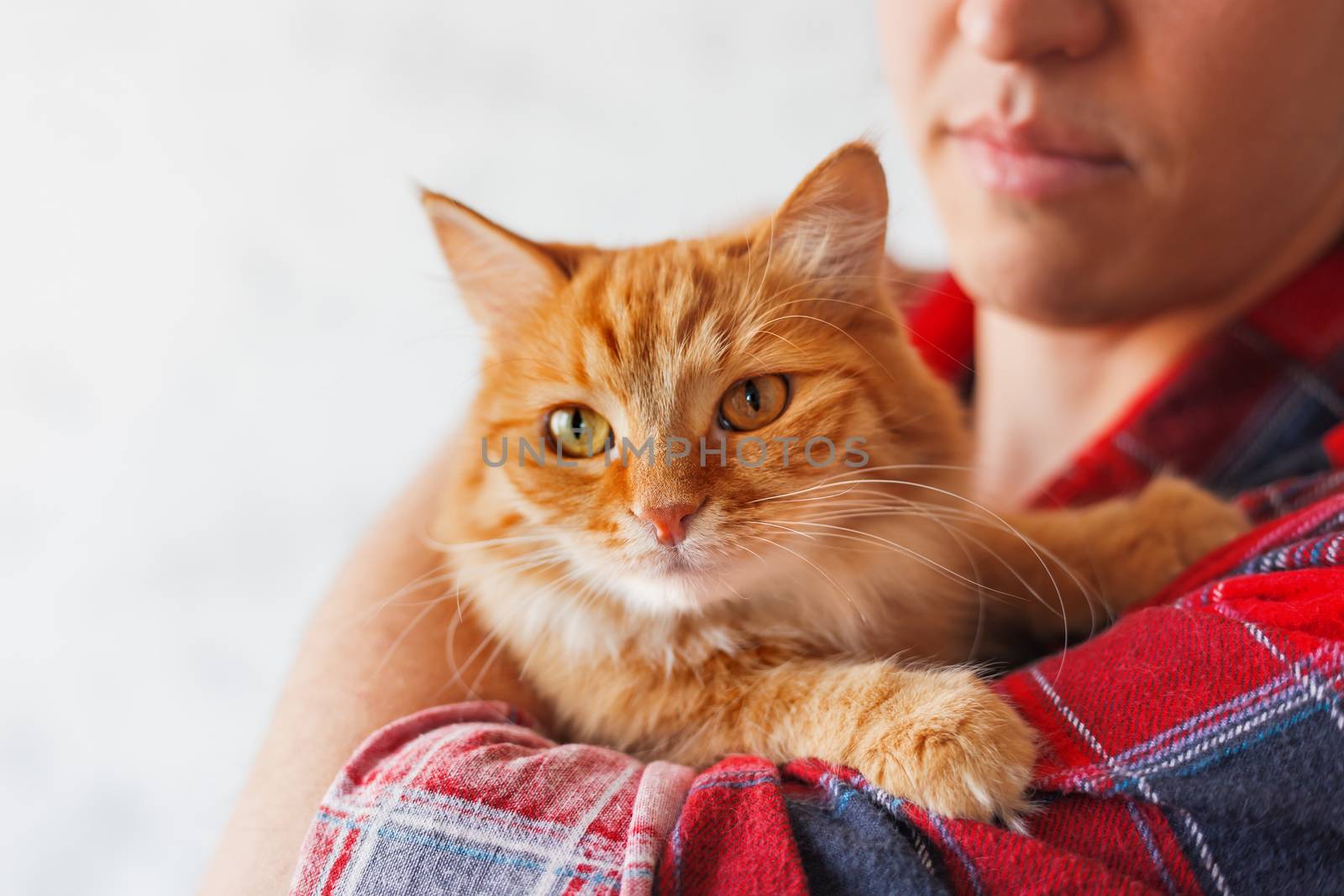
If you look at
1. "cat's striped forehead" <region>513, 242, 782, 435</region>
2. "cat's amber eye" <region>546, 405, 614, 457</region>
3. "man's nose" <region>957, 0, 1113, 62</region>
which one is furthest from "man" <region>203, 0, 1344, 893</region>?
"cat's striped forehead" <region>513, 242, 782, 435</region>

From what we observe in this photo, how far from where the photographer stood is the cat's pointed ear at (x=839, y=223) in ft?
3.90

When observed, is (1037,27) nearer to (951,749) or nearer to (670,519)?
(670,519)

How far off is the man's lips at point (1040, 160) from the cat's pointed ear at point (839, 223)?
0.96 ft

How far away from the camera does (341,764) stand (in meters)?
1.17

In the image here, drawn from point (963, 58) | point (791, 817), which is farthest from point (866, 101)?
point (791, 817)

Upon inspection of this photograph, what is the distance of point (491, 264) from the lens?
4.48ft

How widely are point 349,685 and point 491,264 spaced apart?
66 cm

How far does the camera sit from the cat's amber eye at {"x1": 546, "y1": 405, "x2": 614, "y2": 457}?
49.3 inches

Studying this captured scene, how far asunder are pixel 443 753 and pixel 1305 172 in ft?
5.19

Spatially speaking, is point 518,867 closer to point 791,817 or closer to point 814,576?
point 791,817

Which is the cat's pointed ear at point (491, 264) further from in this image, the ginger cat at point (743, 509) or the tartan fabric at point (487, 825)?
the tartan fabric at point (487, 825)

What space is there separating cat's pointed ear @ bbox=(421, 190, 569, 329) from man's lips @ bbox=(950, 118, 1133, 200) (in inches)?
28.0

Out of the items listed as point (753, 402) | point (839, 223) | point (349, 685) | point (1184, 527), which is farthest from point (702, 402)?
point (1184, 527)

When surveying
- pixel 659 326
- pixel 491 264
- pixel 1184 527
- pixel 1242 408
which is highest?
pixel 491 264
